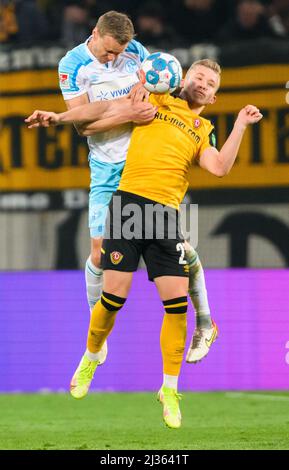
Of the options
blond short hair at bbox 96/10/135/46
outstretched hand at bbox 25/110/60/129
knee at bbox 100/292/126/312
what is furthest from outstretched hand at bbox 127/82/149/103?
knee at bbox 100/292/126/312

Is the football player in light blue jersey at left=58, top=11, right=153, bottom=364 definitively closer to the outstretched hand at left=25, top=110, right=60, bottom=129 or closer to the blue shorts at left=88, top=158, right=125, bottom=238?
the blue shorts at left=88, top=158, right=125, bottom=238

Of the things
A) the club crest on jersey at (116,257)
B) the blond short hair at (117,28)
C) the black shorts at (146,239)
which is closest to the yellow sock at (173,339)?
the black shorts at (146,239)

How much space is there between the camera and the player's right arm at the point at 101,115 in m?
8.26

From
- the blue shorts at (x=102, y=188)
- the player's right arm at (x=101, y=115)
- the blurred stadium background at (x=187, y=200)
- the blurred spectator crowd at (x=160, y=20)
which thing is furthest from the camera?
the blurred spectator crowd at (x=160, y=20)

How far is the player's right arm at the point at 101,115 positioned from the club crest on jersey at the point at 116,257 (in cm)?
84

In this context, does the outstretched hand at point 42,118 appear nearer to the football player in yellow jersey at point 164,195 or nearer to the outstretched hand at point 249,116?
the football player in yellow jersey at point 164,195

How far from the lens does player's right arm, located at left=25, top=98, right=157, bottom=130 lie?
826cm

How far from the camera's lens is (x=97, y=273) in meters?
9.10

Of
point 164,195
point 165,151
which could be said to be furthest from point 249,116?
point 164,195

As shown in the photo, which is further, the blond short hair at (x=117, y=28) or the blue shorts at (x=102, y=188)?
the blue shorts at (x=102, y=188)

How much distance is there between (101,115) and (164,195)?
68 centimetres

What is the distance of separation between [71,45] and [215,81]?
12.1ft
